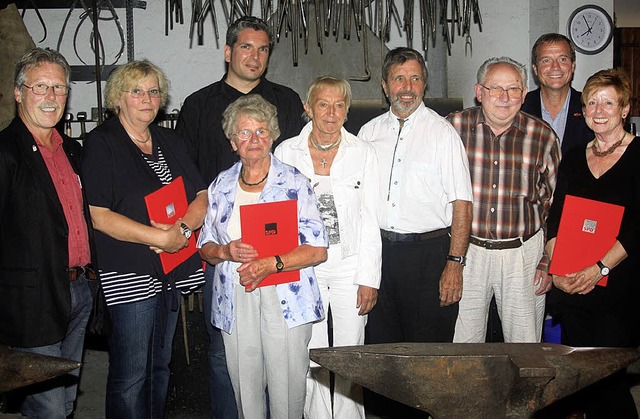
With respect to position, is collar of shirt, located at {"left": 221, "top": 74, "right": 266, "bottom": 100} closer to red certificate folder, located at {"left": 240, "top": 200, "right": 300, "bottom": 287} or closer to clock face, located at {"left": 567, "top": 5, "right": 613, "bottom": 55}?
red certificate folder, located at {"left": 240, "top": 200, "right": 300, "bottom": 287}

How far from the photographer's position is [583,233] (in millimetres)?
3172

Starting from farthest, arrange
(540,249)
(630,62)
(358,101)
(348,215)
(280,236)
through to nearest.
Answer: (630,62) → (358,101) → (540,249) → (348,215) → (280,236)

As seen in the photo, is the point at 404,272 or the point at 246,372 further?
the point at 404,272

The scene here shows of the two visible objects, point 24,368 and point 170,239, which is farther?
point 170,239

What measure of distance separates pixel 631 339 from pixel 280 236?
1.65m

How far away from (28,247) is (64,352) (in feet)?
1.76

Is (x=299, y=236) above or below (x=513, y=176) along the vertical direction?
below

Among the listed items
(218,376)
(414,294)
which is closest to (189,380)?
(218,376)

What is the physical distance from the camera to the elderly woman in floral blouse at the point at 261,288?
2984 mm

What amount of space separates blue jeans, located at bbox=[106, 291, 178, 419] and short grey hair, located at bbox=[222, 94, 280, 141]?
33.2 inches

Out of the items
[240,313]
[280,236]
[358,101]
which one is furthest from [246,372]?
[358,101]

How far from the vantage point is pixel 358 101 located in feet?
19.3

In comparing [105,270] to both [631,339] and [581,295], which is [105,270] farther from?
[631,339]

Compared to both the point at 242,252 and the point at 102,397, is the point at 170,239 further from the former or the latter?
the point at 102,397
